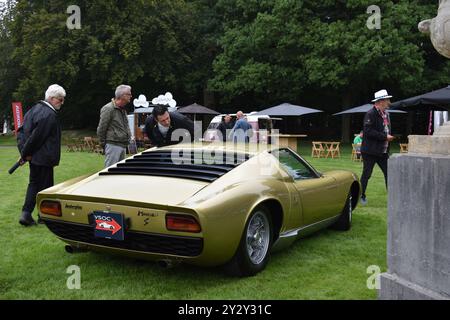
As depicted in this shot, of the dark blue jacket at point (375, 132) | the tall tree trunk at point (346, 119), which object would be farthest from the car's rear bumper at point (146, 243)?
the tall tree trunk at point (346, 119)

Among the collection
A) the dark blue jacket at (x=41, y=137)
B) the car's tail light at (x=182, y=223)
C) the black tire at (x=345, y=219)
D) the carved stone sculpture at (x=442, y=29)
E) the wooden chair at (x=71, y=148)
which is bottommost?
the black tire at (x=345, y=219)

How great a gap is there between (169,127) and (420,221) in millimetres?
3716

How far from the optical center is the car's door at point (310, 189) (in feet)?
15.5

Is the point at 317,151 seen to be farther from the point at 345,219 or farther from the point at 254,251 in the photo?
the point at 254,251

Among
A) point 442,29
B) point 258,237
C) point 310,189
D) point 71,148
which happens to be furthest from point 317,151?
point 442,29

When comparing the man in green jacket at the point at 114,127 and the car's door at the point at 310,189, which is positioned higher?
the man in green jacket at the point at 114,127

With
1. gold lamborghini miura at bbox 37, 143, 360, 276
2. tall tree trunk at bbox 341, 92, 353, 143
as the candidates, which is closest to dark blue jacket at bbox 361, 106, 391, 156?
gold lamborghini miura at bbox 37, 143, 360, 276

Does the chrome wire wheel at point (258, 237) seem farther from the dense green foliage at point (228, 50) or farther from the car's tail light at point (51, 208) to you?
the dense green foliage at point (228, 50)

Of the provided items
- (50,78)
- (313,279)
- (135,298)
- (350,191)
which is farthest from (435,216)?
(50,78)

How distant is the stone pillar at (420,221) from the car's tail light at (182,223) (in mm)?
1473

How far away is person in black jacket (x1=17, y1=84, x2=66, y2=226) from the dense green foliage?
18.6 m

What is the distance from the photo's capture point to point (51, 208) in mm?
4043

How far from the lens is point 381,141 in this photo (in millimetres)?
7082

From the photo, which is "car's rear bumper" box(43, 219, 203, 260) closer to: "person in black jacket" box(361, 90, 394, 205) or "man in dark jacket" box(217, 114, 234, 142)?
"person in black jacket" box(361, 90, 394, 205)
